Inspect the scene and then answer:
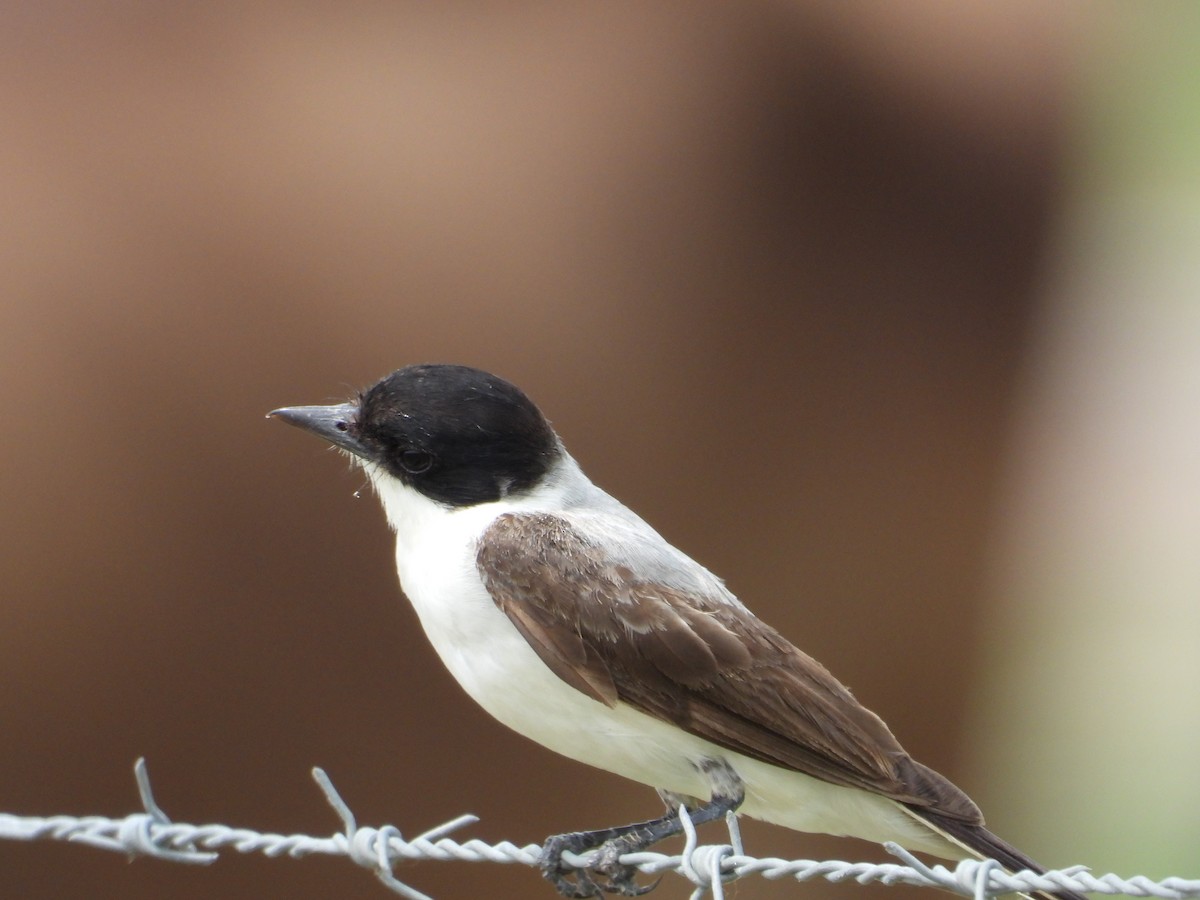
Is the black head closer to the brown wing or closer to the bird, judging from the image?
the bird

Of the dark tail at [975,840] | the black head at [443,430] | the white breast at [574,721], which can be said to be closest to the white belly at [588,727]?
the white breast at [574,721]

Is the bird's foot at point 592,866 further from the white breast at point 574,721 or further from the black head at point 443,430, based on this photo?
the black head at point 443,430

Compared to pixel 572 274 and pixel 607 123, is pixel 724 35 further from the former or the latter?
pixel 572 274

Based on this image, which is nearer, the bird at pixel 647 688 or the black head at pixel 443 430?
the bird at pixel 647 688

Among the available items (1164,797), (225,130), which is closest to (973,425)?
(1164,797)

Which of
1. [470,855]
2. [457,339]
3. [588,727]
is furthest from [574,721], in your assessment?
[457,339]

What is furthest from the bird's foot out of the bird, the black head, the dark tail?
the black head
